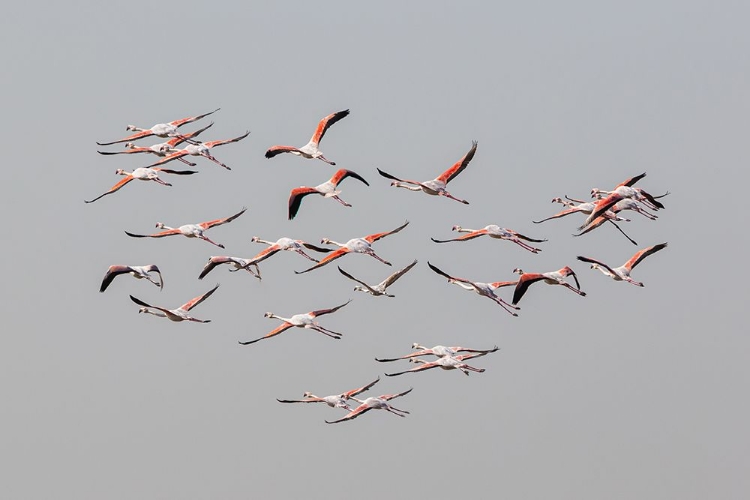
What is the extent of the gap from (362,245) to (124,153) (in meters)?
10.1

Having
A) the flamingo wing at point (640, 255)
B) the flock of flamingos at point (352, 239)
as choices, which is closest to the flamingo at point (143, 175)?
the flock of flamingos at point (352, 239)

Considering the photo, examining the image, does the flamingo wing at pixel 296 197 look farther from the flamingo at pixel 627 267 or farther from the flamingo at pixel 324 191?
the flamingo at pixel 627 267

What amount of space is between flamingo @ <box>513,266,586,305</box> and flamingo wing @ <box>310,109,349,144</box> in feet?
26.0

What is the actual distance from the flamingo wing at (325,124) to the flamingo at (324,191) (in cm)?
140

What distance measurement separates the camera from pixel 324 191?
49938 mm

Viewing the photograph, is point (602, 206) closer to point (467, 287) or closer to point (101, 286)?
point (467, 287)

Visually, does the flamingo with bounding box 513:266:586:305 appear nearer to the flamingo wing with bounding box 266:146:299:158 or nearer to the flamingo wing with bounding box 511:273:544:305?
the flamingo wing with bounding box 511:273:544:305

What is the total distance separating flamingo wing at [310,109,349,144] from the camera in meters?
50.8

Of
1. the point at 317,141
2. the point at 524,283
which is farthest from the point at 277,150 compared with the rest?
the point at 524,283

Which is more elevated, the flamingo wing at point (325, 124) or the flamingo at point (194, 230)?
the flamingo wing at point (325, 124)

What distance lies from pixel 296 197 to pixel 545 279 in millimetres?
8204

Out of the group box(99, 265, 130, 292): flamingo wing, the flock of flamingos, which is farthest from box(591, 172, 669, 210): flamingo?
box(99, 265, 130, 292): flamingo wing

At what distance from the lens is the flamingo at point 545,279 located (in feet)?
154

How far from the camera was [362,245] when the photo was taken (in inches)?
1969
